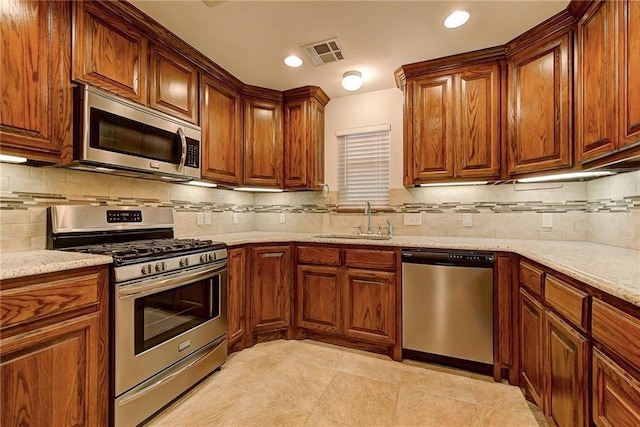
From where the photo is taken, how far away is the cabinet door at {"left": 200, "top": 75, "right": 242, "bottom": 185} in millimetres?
2500

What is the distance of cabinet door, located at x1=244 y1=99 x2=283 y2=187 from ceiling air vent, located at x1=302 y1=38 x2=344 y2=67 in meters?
0.79

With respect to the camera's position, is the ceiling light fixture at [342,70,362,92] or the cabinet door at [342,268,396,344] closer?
the cabinet door at [342,268,396,344]

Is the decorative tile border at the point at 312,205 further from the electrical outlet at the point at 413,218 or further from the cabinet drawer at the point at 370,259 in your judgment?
the cabinet drawer at the point at 370,259

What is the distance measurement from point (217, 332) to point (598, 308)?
2.15m

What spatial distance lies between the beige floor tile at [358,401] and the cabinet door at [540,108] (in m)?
1.88

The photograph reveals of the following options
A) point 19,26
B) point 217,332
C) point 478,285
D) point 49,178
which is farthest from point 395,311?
point 19,26

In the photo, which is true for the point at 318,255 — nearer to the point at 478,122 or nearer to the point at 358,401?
the point at 358,401

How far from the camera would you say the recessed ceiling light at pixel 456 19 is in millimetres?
1875

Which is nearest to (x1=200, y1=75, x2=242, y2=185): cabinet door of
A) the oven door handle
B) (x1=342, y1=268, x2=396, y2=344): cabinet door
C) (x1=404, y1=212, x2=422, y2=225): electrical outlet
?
the oven door handle

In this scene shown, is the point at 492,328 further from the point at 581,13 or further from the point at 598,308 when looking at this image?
the point at 581,13

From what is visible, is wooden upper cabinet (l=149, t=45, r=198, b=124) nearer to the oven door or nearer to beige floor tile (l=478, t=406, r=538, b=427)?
the oven door

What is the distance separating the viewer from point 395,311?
233cm

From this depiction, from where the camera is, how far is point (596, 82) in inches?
63.6

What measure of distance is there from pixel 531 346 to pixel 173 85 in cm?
300
